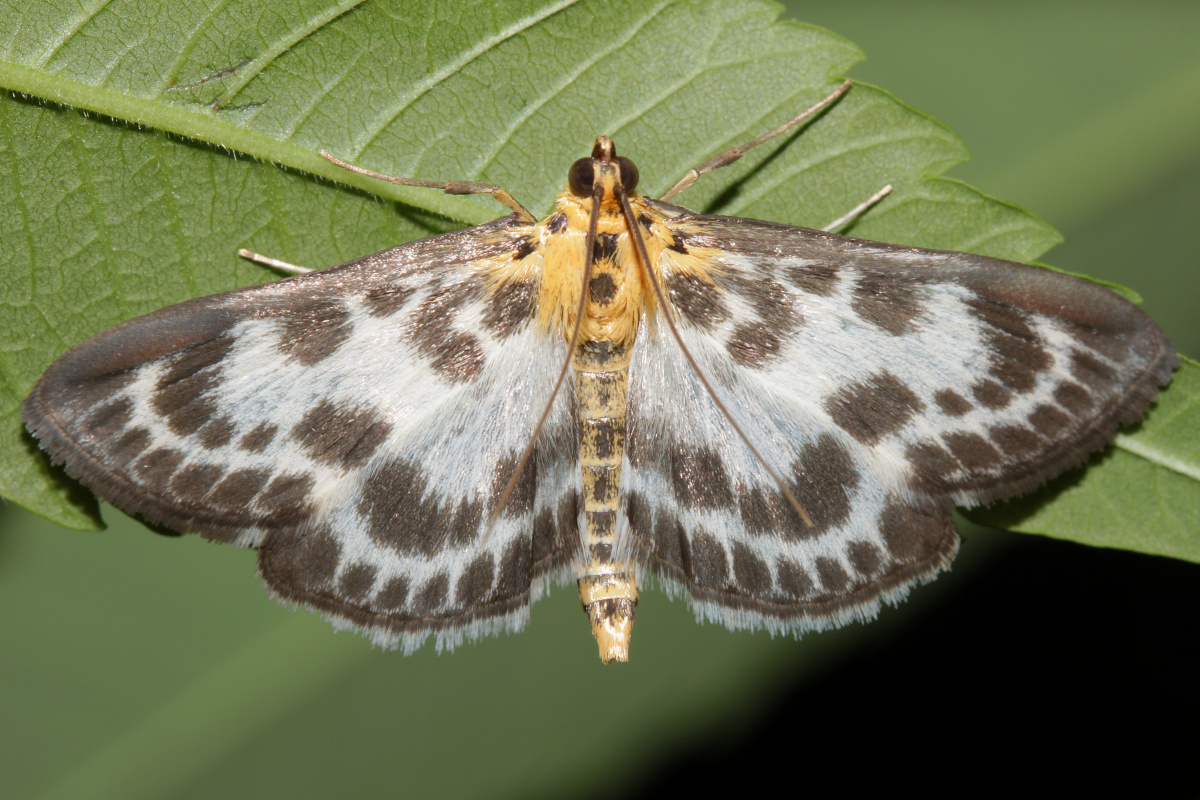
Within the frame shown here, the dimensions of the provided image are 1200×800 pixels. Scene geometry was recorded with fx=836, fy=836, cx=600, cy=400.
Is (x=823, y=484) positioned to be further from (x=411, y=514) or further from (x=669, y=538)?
(x=411, y=514)

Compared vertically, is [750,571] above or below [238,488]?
below

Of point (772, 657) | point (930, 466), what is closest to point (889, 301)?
point (930, 466)

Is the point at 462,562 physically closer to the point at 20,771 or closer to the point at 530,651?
the point at 530,651

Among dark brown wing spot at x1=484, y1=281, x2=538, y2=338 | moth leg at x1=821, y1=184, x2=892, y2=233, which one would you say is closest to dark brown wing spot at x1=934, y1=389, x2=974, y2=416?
moth leg at x1=821, y1=184, x2=892, y2=233

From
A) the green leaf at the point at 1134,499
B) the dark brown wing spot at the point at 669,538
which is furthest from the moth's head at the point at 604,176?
the green leaf at the point at 1134,499

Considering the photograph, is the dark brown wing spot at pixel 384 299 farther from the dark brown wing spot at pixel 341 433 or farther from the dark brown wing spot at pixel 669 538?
the dark brown wing spot at pixel 669 538

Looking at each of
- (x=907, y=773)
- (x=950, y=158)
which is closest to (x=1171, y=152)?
(x=950, y=158)
